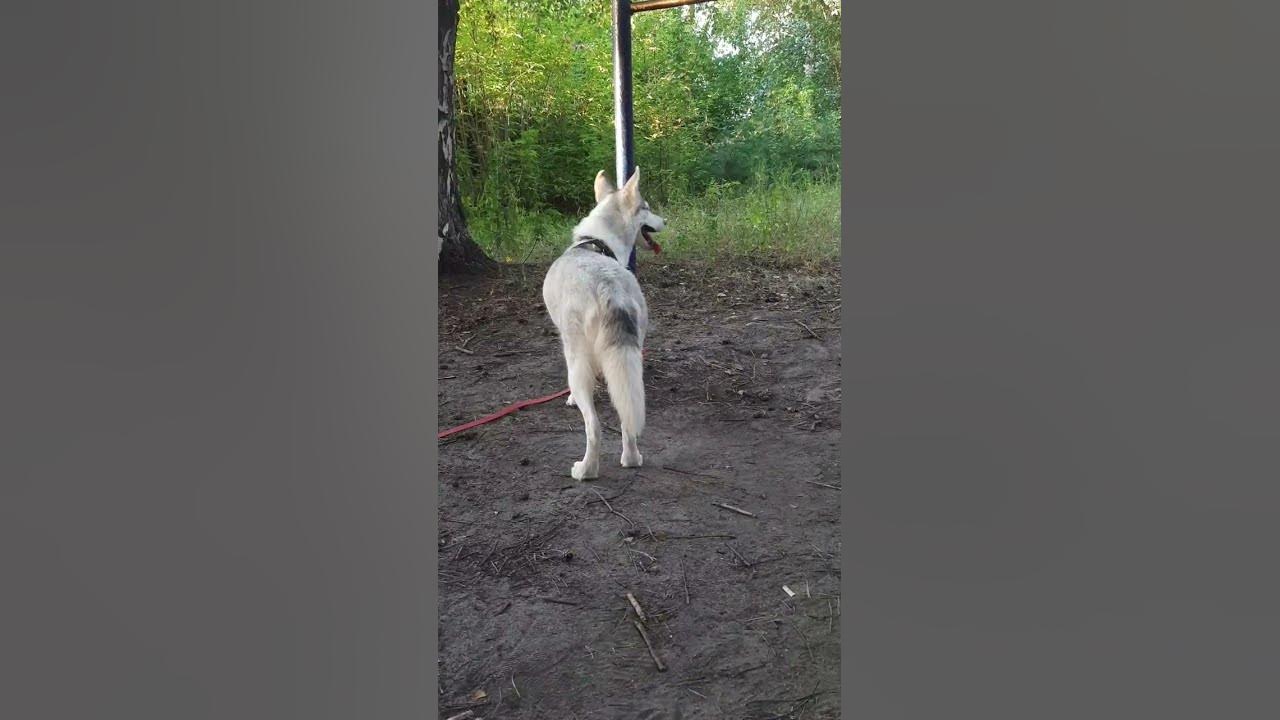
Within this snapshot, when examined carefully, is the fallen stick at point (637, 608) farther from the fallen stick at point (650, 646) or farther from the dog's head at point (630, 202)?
the dog's head at point (630, 202)

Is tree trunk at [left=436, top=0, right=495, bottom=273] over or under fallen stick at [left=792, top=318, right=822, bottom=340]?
over

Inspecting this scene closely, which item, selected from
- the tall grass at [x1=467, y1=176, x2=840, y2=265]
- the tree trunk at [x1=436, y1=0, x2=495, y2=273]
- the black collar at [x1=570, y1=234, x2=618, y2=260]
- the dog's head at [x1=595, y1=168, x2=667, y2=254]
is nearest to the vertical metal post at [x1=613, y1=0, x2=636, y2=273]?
the dog's head at [x1=595, y1=168, x2=667, y2=254]

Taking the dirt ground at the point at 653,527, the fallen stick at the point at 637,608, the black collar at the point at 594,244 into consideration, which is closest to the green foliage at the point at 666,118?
the dirt ground at the point at 653,527

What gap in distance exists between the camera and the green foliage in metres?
5.22

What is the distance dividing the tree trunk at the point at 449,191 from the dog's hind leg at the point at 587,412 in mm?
1890

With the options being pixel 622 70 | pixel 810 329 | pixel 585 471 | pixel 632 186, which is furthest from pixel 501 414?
pixel 810 329

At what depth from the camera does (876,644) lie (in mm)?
912

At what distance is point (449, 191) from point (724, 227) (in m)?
1.81

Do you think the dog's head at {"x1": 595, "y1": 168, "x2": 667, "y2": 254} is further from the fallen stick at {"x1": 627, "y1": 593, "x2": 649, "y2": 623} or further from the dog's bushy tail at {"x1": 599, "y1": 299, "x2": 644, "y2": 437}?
the fallen stick at {"x1": 627, "y1": 593, "x2": 649, "y2": 623}

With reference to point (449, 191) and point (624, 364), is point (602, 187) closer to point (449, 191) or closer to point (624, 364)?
point (624, 364)

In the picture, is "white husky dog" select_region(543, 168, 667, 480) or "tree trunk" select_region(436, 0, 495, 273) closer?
"white husky dog" select_region(543, 168, 667, 480)

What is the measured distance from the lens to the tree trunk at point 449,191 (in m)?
4.39

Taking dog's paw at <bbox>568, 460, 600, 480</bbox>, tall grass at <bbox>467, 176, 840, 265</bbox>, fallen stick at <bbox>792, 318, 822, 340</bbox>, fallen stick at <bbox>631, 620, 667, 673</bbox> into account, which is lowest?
fallen stick at <bbox>631, 620, 667, 673</bbox>

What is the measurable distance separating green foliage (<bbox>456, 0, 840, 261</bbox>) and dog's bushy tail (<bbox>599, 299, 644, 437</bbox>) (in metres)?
2.41
